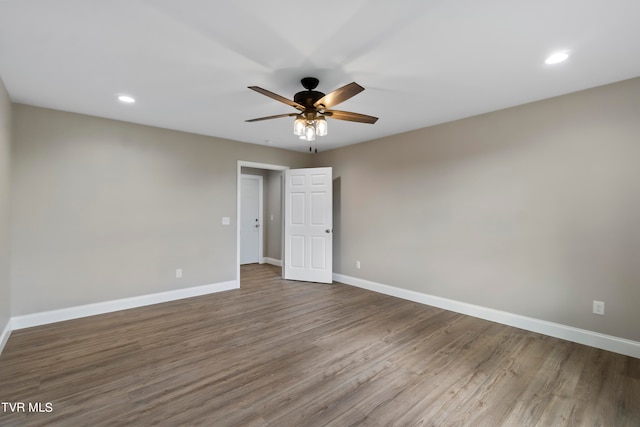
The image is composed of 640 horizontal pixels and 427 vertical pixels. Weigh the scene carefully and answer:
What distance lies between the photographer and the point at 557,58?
2189 millimetres

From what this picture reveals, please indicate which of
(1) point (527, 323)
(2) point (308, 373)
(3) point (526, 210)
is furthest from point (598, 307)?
(2) point (308, 373)

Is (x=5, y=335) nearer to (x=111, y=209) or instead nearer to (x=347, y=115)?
(x=111, y=209)

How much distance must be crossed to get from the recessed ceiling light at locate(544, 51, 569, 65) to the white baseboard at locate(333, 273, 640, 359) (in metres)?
2.57

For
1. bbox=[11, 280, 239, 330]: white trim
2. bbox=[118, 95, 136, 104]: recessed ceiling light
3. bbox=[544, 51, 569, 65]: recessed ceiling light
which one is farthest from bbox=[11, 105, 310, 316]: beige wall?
bbox=[544, 51, 569, 65]: recessed ceiling light

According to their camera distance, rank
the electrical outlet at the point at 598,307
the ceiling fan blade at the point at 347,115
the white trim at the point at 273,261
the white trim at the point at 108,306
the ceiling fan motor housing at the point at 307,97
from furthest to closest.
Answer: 1. the white trim at the point at 273,261
2. the white trim at the point at 108,306
3. the electrical outlet at the point at 598,307
4. the ceiling fan blade at the point at 347,115
5. the ceiling fan motor housing at the point at 307,97

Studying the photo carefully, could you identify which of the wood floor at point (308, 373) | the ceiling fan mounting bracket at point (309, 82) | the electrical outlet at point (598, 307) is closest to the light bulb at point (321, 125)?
the ceiling fan mounting bracket at point (309, 82)

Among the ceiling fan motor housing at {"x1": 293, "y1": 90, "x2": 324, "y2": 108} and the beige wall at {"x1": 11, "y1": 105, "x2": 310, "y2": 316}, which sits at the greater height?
the ceiling fan motor housing at {"x1": 293, "y1": 90, "x2": 324, "y2": 108}

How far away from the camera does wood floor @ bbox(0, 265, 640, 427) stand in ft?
5.90

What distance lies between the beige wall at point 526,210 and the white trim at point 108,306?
9.27 feet

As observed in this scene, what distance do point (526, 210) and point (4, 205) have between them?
547 cm

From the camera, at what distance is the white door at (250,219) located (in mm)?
6711

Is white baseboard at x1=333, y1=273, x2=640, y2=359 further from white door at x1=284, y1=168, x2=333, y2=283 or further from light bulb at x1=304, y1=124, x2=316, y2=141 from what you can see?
light bulb at x1=304, y1=124, x2=316, y2=141

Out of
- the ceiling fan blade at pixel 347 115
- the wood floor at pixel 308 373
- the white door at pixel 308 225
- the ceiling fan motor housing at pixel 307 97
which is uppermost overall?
the ceiling fan motor housing at pixel 307 97

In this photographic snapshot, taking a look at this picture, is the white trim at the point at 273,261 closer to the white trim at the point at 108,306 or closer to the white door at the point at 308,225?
the white door at the point at 308,225
